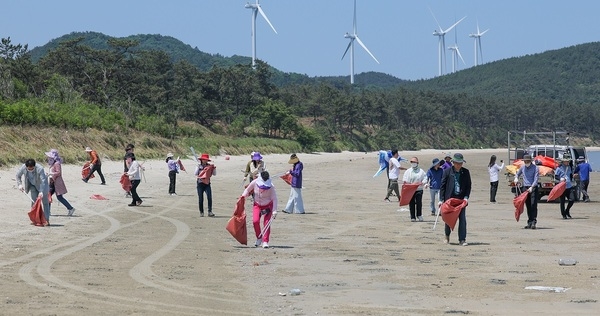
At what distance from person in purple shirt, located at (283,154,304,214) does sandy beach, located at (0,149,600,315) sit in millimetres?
463

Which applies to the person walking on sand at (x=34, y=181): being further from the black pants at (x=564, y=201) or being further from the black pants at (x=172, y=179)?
the black pants at (x=564, y=201)

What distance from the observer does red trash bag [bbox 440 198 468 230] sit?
18141mm

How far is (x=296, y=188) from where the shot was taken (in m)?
25.8

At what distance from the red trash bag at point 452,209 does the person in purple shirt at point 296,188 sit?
7585mm

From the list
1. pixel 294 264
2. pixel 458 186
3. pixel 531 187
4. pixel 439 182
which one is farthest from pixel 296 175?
pixel 294 264

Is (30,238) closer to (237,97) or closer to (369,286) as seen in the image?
(369,286)

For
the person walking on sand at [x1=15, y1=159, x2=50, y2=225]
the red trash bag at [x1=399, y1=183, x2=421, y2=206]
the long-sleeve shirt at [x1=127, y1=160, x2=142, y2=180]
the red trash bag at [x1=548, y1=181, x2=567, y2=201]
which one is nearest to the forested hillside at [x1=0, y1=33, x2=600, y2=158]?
the long-sleeve shirt at [x1=127, y1=160, x2=142, y2=180]

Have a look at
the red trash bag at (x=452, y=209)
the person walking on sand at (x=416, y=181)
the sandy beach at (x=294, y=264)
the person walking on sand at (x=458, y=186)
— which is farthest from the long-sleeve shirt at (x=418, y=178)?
the red trash bag at (x=452, y=209)

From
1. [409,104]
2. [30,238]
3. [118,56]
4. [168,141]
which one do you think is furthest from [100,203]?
[409,104]

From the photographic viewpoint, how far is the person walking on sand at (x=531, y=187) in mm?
21281

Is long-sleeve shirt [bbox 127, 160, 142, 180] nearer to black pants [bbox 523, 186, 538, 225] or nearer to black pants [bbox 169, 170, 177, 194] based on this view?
black pants [bbox 169, 170, 177, 194]

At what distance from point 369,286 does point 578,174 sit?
18874mm

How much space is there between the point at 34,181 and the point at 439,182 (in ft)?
30.3

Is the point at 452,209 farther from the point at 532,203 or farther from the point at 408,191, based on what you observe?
the point at 408,191
